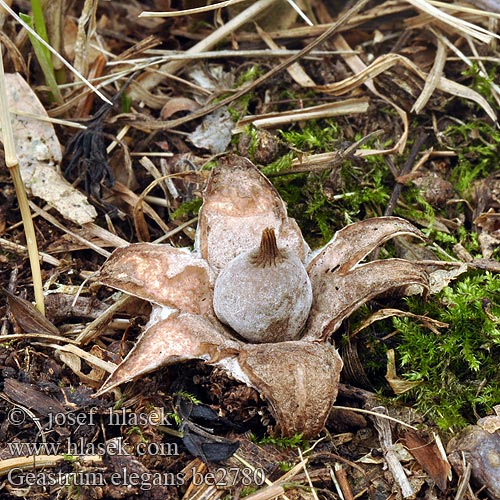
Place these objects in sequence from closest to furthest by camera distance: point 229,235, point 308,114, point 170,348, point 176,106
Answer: point 170,348
point 229,235
point 308,114
point 176,106

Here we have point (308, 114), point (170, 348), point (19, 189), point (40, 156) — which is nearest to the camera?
point (170, 348)

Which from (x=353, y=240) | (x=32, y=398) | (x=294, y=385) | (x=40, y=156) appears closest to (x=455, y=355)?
(x=353, y=240)

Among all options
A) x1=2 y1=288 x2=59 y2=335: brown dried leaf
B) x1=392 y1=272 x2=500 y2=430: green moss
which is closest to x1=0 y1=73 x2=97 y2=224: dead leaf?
x1=2 y1=288 x2=59 y2=335: brown dried leaf

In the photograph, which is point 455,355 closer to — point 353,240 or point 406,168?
point 353,240

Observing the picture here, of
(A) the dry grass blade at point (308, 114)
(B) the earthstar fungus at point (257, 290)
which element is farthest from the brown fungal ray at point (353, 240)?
(A) the dry grass blade at point (308, 114)

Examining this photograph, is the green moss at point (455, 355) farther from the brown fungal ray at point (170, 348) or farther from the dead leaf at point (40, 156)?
the dead leaf at point (40, 156)

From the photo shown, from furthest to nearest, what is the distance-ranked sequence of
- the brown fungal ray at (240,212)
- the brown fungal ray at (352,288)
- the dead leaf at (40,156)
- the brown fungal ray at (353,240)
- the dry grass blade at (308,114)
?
the dry grass blade at (308,114) < the dead leaf at (40,156) < the brown fungal ray at (240,212) < the brown fungal ray at (353,240) < the brown fungal ray at (352,288)

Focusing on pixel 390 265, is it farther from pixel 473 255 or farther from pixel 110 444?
pixel 110 444
